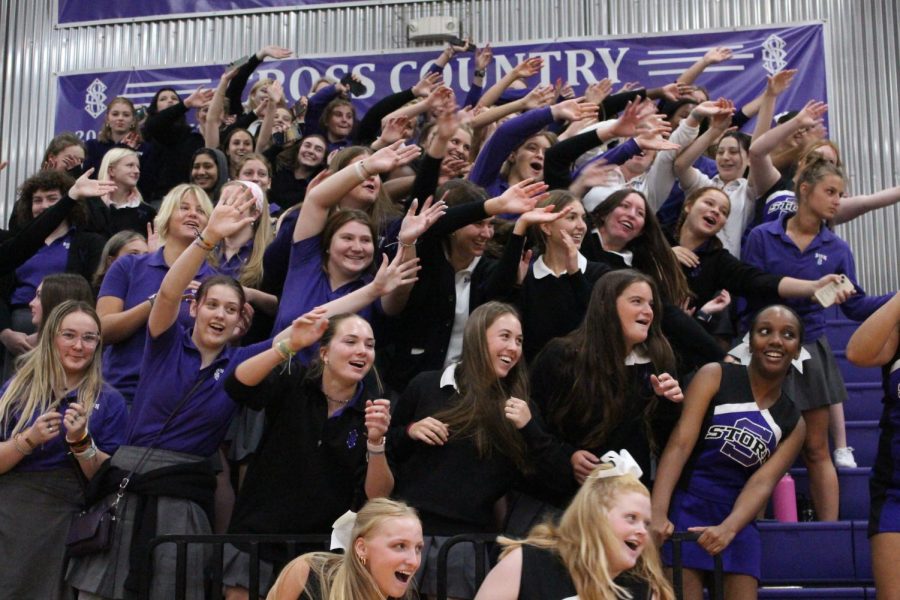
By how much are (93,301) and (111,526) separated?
1392 mm

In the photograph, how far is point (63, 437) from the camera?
184 inches

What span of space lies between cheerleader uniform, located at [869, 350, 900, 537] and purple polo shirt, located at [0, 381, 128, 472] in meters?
2.69

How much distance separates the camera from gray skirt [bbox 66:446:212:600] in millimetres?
4309

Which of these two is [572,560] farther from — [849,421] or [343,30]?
[343,30]

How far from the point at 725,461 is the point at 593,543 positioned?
4.00 ft

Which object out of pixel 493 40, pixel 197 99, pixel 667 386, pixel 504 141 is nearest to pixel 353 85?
pixel 493 40

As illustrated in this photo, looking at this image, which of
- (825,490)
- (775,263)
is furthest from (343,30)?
(825,490)

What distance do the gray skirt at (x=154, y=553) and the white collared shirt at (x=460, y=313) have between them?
45.1 inches

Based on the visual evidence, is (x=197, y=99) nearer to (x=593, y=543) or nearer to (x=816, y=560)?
(x=816, y=560)

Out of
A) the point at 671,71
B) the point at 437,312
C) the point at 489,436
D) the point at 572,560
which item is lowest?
the point at 572,560

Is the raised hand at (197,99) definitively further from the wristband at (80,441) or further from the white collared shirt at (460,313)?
the wristband at (80,441)

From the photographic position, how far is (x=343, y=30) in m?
11.0

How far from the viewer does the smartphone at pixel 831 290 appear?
5.10 meters

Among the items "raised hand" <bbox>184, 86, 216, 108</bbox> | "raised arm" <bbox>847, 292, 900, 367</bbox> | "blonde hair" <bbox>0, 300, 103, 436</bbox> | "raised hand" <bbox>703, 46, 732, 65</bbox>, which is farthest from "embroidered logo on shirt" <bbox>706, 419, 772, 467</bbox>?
"raised hand" <bbox>184, 86, 216, 108</bbox>
